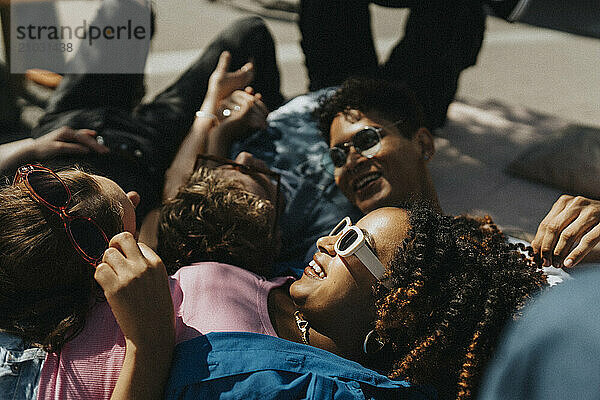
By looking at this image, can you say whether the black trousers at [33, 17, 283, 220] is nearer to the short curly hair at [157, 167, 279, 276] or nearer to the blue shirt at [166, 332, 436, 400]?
the short curly hair at [157, 167, 279, 276]

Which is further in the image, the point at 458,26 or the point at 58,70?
the point at 58,70

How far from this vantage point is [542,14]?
340 centimetres

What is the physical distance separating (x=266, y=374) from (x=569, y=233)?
122 centimetres

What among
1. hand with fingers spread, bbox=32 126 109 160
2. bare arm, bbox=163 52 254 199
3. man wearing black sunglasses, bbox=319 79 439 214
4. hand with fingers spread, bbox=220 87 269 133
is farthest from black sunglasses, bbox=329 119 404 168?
hand with fingers spread, bbox=32 126 109 160

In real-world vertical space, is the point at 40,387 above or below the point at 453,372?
below

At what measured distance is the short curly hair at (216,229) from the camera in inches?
94.9

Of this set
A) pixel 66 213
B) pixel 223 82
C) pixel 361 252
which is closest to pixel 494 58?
pixel 223 82

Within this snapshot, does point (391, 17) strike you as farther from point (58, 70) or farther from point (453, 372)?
point (453, 372)

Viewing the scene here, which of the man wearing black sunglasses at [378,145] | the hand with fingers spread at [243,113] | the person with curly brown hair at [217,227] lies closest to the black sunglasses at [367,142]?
the man wearing black sunglasses at [378,145]

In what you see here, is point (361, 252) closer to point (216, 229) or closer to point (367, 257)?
point (367, 257)

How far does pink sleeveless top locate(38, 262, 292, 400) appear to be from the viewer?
1811mm

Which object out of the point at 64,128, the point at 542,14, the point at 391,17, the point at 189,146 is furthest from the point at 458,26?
the point at 391,17

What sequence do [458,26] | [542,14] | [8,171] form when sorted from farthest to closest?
[458,26] < [542,14] < [8,171]

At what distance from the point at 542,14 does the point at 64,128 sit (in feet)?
9.15
